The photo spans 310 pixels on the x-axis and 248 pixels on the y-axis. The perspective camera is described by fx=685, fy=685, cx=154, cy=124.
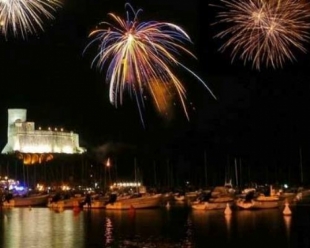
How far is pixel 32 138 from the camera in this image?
122 m

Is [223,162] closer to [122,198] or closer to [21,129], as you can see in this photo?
[122,198]

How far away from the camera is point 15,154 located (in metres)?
116

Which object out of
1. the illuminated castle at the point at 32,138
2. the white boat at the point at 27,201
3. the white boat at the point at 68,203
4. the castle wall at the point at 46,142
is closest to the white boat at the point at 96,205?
the white boat at the point at 68,203

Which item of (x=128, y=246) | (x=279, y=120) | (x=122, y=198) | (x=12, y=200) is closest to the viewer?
(x=128, y=246)

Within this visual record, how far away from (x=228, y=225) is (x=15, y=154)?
85.9 metres

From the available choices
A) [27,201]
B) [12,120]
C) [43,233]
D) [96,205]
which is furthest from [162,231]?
[12,120]

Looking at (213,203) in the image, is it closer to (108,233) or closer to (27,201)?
(108,233)

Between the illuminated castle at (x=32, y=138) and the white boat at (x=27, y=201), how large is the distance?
54.9 meters

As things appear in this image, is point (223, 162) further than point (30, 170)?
No

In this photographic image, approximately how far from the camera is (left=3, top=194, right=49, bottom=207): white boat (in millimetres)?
63125

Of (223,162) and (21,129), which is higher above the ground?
(21,129)

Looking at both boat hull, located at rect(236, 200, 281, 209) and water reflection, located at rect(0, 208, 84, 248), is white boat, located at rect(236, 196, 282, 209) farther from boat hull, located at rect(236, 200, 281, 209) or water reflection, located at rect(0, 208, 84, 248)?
water reflection, located at rect(0, 208, 84, 248)

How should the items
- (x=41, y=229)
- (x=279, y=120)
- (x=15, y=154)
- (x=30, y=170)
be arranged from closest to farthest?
1. (x=41, y=229)
2. (x=279, y=120)
3. (x=30, y=170)
4. (x=15, y=154)

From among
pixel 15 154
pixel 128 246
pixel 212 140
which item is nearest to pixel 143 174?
pixel 212 140
